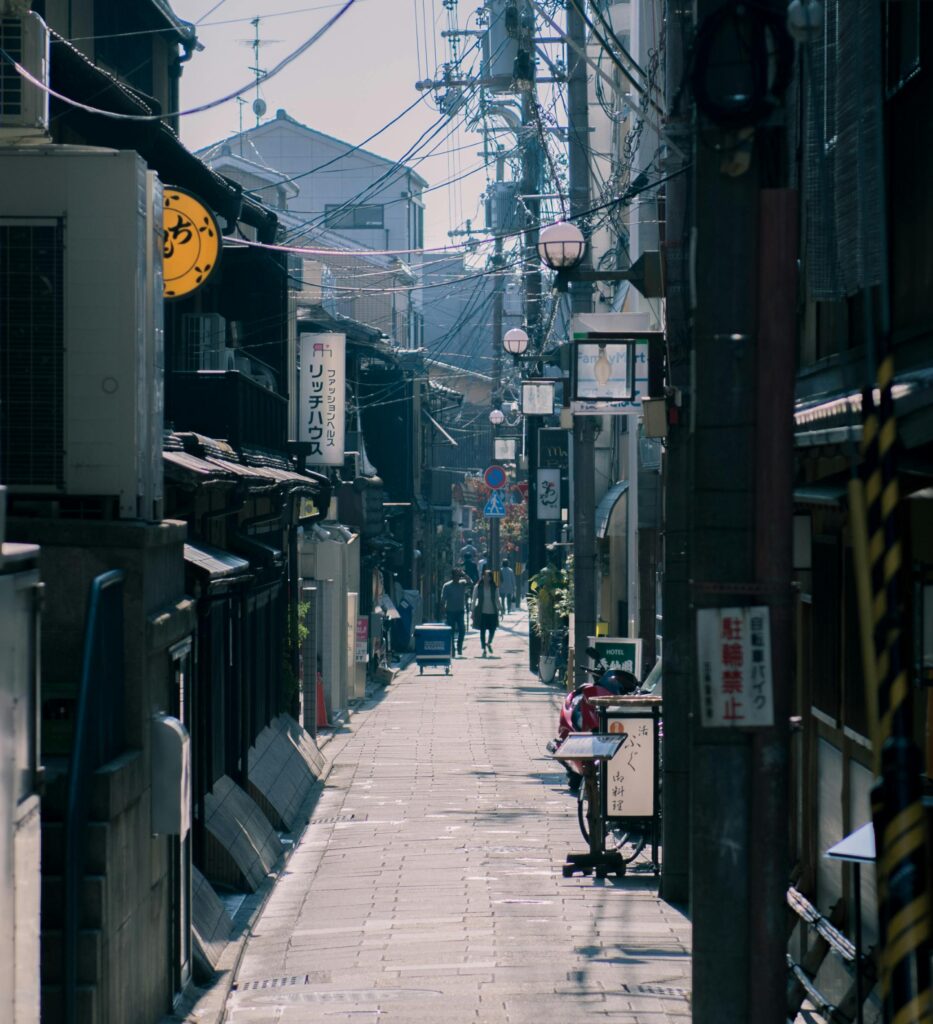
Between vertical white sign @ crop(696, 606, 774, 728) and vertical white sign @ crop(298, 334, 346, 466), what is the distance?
23.6 metres

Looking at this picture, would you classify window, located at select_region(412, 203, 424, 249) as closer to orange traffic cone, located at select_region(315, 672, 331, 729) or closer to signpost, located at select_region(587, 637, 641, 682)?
orange traffic cone, located at select_region(315, 672, 331, 729)

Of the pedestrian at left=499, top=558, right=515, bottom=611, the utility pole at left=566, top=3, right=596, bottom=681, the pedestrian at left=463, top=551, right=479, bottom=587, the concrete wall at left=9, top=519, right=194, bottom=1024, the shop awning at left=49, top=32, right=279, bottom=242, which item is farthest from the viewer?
the pedestrian at left=499, top=558, right=515, bottom=611

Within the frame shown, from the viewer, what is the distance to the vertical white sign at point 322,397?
30000mm

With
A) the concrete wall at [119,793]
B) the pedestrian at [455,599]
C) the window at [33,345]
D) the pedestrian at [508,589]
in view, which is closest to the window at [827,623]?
the concrete wall at [119,793]

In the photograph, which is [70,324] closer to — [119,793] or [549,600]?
[119,793]

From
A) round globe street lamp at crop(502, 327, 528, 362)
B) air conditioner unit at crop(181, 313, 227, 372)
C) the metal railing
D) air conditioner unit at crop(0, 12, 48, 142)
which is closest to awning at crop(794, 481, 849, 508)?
the metal railing

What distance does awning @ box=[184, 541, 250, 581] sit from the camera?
1315cm

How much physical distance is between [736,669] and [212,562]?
806cm

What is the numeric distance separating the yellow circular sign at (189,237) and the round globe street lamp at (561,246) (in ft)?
12.7

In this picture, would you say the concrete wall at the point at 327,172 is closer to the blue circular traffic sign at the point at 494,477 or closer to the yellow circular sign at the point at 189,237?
the blue circular traffic sign at the point at 494,477

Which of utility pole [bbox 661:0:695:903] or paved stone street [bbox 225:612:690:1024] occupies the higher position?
utility pole [bbox 661:0:695:903]

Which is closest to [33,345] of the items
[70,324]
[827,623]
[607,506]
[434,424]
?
[70,324]

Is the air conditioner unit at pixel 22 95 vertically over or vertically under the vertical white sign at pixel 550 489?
over

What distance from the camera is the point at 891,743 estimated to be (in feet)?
19.0
